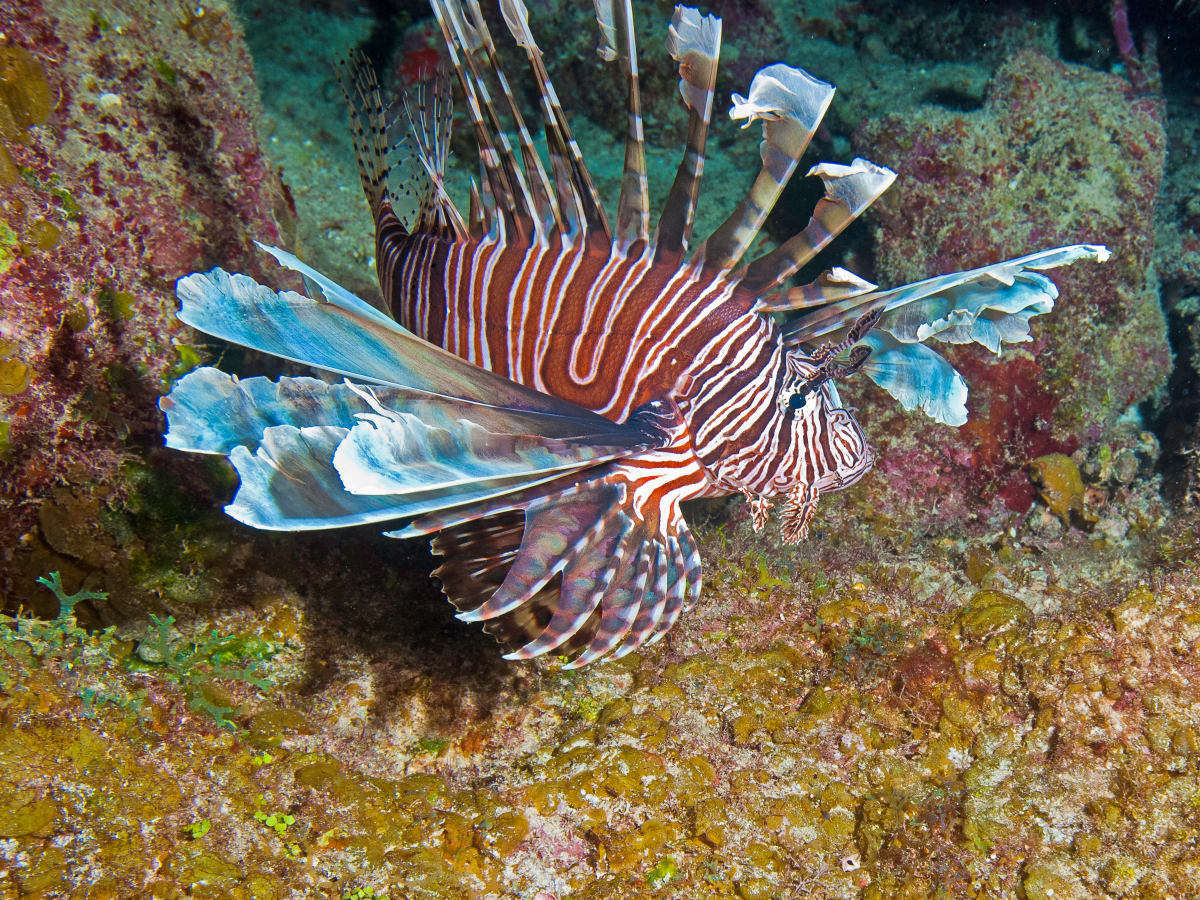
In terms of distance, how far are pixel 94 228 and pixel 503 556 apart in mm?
2305

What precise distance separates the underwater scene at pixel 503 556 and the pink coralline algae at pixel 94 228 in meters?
0.02

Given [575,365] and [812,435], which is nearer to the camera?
[812,435]

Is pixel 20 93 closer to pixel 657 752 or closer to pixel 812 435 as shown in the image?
pixel 812 435

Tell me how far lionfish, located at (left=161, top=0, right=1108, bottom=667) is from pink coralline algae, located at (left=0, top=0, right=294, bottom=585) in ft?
3.57

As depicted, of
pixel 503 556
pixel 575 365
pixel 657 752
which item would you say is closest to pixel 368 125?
pixel 575 365

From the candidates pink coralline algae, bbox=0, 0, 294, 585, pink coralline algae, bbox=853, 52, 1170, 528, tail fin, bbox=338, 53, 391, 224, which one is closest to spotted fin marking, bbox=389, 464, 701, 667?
pink coralline algae, bbox=0, 0, 294, 585

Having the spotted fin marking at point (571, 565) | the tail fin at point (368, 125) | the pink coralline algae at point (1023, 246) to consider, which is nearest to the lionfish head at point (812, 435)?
the spotted fin marking at point (571, 565)

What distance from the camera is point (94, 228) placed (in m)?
2.98

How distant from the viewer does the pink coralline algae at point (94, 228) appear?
2752 millimetres

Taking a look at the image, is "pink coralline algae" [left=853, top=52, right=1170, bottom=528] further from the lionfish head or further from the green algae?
the green algae

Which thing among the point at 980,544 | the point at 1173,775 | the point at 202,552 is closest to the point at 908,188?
the point at 980,544

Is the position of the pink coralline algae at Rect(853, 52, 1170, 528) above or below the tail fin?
above

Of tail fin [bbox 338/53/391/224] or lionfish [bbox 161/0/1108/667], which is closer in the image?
lionfish [bbox 161/0/1108/667]

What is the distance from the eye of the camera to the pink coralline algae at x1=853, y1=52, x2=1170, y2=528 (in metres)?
4.64
